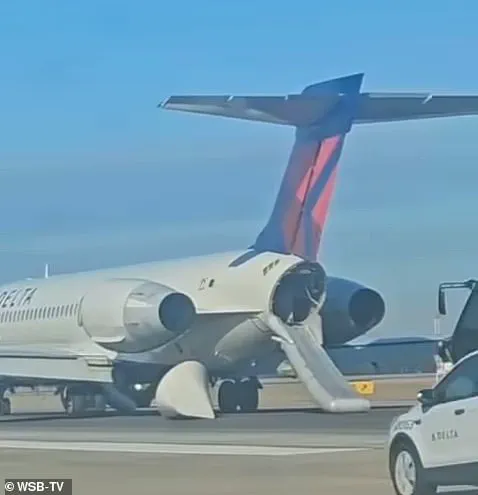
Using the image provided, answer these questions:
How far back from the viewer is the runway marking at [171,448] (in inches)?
891

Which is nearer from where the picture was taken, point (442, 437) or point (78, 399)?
point (442, 437)

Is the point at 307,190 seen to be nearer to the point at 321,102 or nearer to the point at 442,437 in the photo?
the point at 321,102

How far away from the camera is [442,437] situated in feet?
46.7

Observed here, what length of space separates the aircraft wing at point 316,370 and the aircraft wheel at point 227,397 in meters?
4.31

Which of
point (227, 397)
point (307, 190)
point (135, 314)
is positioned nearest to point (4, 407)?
point (227, 397)

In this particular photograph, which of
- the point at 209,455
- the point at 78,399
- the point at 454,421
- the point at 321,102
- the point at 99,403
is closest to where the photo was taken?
the point at 454,421

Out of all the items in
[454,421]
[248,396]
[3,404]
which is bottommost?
[3,404]

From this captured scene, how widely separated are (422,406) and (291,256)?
2457cm

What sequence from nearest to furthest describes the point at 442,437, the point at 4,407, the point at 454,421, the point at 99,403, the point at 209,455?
the point at 454,421, the point at 442,437, the point at 209,455, the point at 99,403, the point at 4,407

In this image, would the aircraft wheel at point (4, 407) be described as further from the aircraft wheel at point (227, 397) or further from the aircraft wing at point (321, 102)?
the aircraft wing at point (321, 102)

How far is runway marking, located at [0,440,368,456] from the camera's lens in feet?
74.2

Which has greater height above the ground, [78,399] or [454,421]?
[454,421]

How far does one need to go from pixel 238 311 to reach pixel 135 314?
9.28 ft

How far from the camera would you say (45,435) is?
1181 inches
